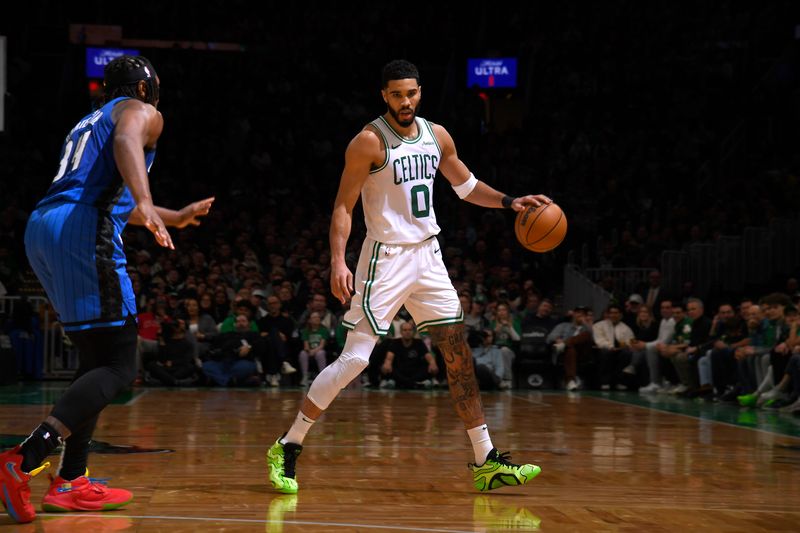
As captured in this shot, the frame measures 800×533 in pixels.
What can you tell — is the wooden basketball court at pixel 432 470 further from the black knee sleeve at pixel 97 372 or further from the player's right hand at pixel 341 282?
the player's right hand at pixel 341 282

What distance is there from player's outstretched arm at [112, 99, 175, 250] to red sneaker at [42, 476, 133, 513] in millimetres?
1109

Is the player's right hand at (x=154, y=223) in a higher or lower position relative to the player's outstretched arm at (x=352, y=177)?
lower

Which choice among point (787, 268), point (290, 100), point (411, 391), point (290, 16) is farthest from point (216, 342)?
point (290, 16)

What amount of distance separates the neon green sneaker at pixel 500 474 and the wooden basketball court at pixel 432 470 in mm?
86

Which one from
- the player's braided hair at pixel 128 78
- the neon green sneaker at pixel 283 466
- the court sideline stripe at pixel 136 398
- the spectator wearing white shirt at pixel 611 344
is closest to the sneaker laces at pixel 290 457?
A: the neon green sneaker at pixel 283 466

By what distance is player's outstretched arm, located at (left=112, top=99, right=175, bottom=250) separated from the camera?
4.11m

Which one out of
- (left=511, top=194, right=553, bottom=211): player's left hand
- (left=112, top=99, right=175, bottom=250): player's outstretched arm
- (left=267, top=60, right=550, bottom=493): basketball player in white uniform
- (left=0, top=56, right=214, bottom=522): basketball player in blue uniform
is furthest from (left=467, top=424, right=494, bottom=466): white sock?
(left=112, top=99, right=175, bottom=250): player's outstretched arm

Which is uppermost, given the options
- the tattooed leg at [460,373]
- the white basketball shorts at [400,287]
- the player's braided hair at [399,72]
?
the player's braided hair at [399,72]

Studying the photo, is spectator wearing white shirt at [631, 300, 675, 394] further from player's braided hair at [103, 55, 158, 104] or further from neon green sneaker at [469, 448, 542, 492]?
player's braided hair at [103, 55, 158, 104]

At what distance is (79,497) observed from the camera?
4492 millimetres

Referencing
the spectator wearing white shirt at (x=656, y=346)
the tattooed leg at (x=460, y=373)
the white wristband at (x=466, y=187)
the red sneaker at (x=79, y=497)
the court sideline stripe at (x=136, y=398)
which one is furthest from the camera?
the spectator wearing white shirt at (x=656, y=346)

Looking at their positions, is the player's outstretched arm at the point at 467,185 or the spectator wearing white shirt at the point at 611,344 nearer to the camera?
the player's outstretched arm at the point at 467,185

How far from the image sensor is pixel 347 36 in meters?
27.2

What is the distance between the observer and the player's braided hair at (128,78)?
4.61 metres
